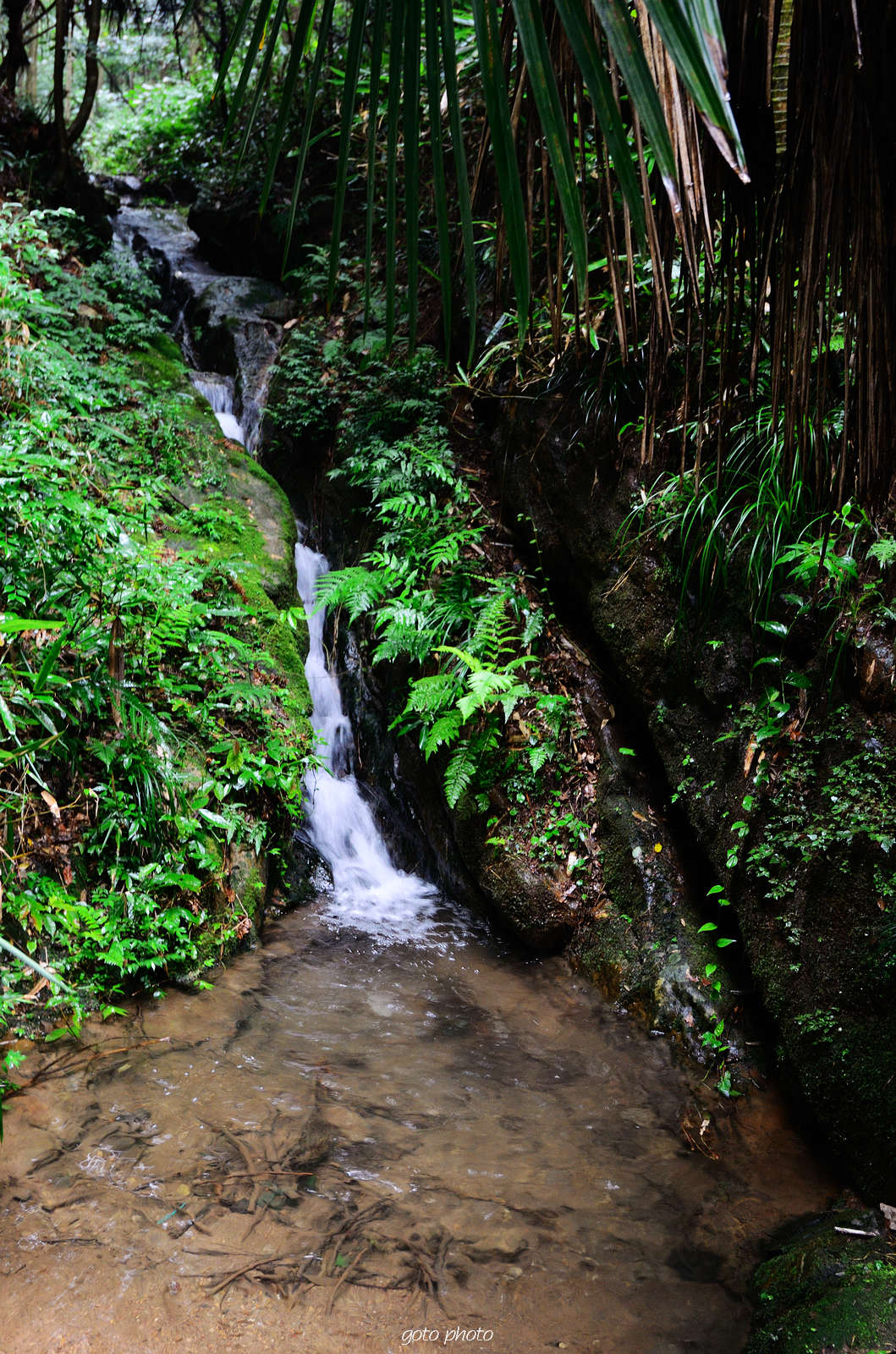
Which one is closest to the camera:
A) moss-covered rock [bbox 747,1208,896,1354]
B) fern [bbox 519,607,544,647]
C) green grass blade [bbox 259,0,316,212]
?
green grass blade [bbox 259,0,316,212]

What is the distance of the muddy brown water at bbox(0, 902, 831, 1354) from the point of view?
245 centimetres

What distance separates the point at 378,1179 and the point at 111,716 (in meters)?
2.55

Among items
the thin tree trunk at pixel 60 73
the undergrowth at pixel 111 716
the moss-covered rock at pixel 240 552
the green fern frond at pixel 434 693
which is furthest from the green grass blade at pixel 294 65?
the thin tree trunk at pixel 60 73

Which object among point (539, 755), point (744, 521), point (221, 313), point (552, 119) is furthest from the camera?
point (221, 313)

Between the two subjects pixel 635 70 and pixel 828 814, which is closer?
pixel 635 70

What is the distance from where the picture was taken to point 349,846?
19.0 feet

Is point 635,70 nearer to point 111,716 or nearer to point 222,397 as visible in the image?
point 111,716

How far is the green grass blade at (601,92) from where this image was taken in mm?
715

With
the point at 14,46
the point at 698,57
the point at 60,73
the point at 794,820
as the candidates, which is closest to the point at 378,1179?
the point at 794,820

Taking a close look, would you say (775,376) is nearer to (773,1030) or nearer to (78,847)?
(773,1030)

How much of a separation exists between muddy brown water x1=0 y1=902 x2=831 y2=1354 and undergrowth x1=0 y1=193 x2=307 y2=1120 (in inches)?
17.2

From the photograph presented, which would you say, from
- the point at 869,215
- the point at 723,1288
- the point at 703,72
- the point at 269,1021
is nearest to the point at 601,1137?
the point at 723,1288

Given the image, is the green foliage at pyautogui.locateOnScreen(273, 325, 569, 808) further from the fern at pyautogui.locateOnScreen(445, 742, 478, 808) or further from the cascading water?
the cascading water

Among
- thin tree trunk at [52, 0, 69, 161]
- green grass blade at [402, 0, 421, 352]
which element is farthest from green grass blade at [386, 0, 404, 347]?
thin tree trunk at [52, 0, 69, 161]
